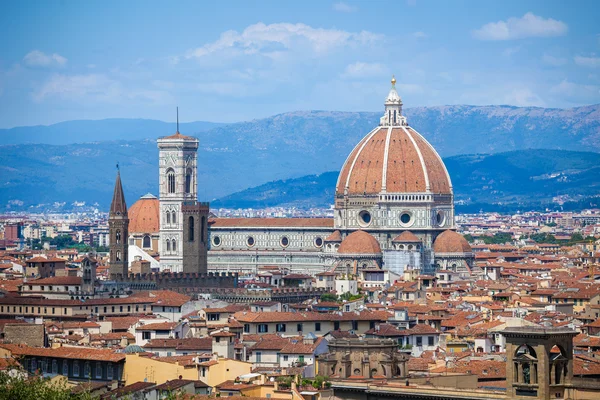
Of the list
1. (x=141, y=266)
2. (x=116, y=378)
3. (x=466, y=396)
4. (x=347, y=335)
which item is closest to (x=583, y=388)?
(x=466, y=396)

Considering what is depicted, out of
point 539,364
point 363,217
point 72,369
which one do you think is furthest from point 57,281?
point 539,364

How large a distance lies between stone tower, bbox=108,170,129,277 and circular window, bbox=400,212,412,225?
24.5 metres

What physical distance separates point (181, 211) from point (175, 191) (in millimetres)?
2487

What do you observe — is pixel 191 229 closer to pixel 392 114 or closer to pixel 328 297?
pixel 392 114

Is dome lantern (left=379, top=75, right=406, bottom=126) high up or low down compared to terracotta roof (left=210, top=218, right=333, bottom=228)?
up

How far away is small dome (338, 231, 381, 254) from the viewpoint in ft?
461

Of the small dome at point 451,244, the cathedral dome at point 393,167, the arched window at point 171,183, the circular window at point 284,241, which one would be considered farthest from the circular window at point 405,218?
the arched window at point 171,183

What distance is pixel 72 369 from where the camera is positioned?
59.1 metres

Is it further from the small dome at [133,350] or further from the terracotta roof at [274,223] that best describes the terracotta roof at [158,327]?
the terracotta roof at [274,223]

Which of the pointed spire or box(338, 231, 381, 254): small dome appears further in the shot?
box(338, 231, 381, 254): small dome

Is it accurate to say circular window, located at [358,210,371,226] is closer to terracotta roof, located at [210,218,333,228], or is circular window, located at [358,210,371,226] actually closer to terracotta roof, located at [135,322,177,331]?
terracotta roof, located at [210,218,333,228]

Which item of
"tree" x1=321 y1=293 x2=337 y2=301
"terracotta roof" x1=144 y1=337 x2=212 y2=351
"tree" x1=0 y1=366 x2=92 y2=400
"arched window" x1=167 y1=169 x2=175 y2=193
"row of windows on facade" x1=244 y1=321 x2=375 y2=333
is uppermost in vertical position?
"arched window" x1=167 y1=169 x2=175 y2=193

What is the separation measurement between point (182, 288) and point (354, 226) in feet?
115

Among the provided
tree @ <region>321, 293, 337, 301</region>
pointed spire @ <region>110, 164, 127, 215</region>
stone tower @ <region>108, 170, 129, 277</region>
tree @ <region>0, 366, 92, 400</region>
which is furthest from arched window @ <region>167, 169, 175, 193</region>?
tree @ <region>0, 366, 92, 400</region>
